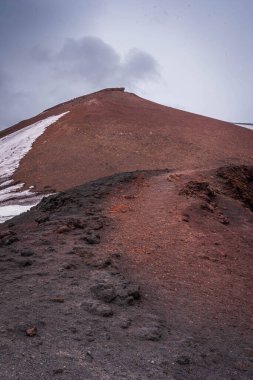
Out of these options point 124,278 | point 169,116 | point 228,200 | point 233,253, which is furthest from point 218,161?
point 124,278

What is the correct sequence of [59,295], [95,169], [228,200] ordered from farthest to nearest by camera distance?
[95,169], [228,200], [59,295]

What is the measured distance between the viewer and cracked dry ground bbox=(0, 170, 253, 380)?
13.4ft

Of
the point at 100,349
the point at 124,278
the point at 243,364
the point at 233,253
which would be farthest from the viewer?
the point at 233,253

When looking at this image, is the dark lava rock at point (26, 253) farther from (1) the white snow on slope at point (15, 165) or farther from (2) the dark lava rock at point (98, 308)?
(1) the white snow on slope at point (15, 165)

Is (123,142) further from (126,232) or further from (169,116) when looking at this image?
(126,232)

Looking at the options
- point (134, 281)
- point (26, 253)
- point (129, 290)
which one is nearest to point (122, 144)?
point (26, 253)

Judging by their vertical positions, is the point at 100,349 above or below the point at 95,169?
below

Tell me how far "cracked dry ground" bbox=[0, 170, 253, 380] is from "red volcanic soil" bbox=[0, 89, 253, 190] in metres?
9.16

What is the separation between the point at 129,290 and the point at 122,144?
1690 centimetres

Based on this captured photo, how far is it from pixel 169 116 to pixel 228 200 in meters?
17.0

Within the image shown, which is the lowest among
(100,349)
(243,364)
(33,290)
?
(243,364)

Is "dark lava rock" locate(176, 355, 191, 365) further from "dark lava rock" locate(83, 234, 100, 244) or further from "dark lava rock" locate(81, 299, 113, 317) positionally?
"dark lava rock" locate(83, 234, 100, 244)

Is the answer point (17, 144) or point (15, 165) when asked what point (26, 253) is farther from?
point (17, 144)

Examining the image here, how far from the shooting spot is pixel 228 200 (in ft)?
36.7
